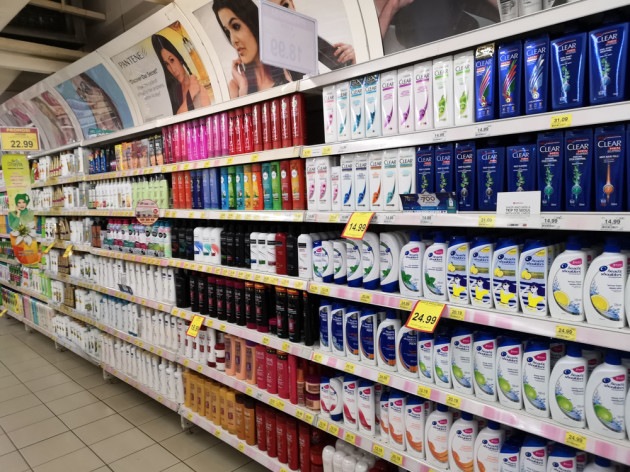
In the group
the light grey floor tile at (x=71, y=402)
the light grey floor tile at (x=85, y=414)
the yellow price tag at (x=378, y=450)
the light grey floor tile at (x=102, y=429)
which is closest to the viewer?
the yellow price tag at (x=378, y=450)

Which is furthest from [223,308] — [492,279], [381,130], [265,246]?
[492,279]

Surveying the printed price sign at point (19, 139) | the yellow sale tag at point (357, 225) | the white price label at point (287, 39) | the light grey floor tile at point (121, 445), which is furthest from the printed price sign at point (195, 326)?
the printed price sign at point (19, 139)

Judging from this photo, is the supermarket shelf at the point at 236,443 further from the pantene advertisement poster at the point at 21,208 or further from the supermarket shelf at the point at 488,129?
the pantene advertisement poster at the point at 21,208

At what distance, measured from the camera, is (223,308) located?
3.20 meters

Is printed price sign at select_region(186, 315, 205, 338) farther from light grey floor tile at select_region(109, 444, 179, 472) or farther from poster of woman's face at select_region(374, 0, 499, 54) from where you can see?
poster of woman's face at select_region(374, 0, 499, 54)

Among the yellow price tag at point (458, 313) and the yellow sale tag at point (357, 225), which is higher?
the yellow sale tag at point (357, 225)

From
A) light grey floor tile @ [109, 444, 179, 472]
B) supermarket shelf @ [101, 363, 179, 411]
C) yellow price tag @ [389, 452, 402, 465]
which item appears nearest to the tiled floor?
light grey floor tile @ [109, 444, 179, 472]

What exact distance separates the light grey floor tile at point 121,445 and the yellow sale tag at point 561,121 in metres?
3.56

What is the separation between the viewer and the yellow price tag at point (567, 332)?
1.55 meters

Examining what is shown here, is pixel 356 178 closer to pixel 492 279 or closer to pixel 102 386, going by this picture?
pixel 492 279

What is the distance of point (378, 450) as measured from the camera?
2.23 meters

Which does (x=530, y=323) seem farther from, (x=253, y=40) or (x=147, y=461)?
(x=253, y=40)

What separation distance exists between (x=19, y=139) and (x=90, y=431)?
3.89m

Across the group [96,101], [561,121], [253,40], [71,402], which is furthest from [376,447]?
[96,101]
